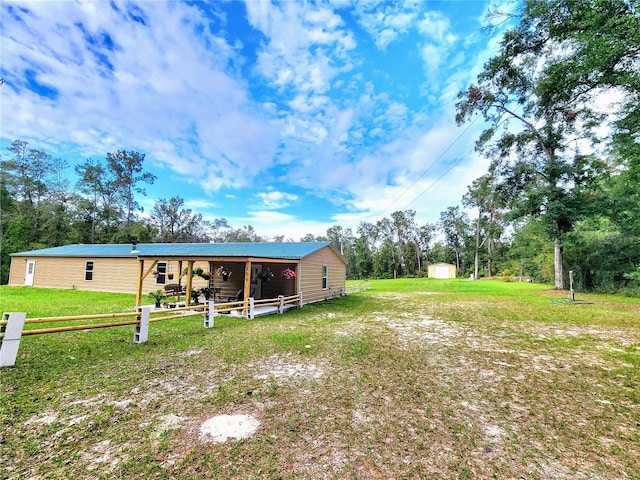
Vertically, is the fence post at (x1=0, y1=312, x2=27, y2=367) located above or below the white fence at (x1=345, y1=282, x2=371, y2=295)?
above

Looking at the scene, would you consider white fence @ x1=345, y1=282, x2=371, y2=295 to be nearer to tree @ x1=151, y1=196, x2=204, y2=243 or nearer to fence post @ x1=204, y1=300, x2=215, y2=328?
fence post @ x1=204, y1=300, x2=215, y2=328

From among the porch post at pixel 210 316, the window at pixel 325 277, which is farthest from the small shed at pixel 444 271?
the porch post at pixel 210 316

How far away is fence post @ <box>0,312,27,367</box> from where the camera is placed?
4375 mm

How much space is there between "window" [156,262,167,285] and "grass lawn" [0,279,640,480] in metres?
9.18

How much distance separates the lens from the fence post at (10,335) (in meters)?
4.38

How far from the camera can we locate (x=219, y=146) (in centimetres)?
1864

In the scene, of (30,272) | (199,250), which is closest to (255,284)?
(199,250)

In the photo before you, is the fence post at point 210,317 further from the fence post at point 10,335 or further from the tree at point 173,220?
the tree at point 173,220

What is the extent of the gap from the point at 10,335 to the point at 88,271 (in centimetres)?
1636

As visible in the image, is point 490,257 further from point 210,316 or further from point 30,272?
point 30,272

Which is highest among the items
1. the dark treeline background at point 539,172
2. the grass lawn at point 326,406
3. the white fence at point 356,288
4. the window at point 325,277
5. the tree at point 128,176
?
the tree at point 128,176

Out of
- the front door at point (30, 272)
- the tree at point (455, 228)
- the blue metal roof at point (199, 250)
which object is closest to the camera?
the blue metal roof at point (199, 250)

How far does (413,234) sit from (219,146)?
140 ft

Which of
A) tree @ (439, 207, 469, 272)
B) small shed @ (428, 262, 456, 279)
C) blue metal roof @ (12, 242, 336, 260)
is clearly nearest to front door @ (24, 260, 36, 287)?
blue metal roof @ (12, 242, 336, 260)
